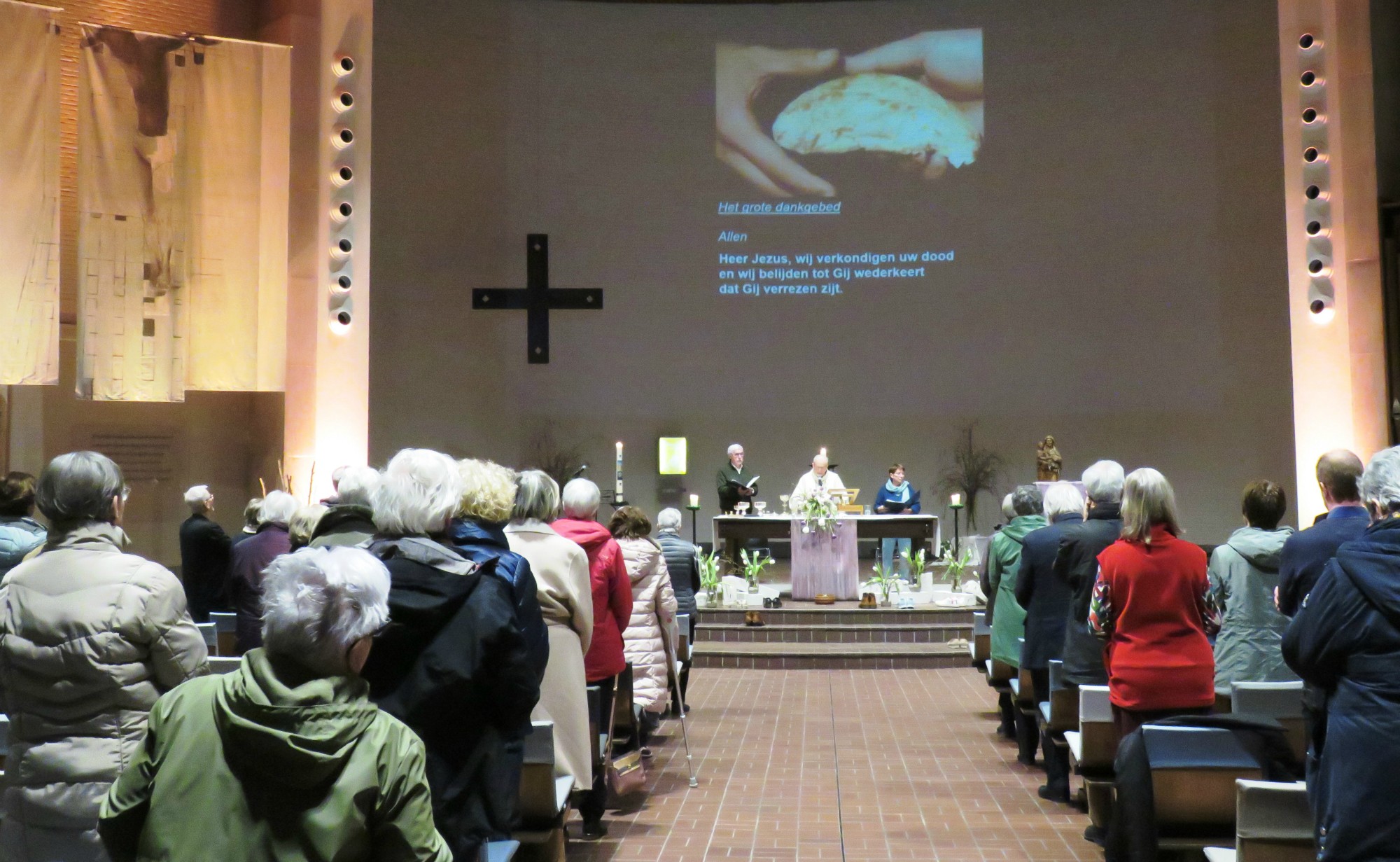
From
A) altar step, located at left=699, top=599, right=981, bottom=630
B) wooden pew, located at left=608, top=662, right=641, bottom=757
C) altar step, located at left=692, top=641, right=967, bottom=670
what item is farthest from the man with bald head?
altar step, located at left=699, top=599, right=981, bottom=630

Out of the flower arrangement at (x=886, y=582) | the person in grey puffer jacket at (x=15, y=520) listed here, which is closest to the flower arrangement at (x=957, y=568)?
the flower arrangement at (x=886, y=582)

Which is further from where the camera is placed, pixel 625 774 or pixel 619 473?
pixel 619 473

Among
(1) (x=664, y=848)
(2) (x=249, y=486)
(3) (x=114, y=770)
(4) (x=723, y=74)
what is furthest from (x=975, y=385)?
(3) (x=114, y=770)

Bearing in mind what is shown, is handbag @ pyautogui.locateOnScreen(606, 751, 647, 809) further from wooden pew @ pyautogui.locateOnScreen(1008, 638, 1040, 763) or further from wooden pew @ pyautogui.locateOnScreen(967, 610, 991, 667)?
wooden pew @ pyautogui.locateOnScreen(967, 610, 991, 667)

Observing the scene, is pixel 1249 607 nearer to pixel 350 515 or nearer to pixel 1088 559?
pixel 1088 559

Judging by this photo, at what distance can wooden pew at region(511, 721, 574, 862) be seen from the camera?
3402mm

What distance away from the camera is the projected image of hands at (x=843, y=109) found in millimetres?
13383

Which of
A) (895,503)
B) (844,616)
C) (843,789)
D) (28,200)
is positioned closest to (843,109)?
(895,503)

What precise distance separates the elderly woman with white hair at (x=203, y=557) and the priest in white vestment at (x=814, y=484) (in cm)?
531

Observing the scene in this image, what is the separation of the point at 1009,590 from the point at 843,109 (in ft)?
29.7

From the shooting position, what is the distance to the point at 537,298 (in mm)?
13281

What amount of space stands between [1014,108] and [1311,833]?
11850 millimetres

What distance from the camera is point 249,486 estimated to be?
12.2m

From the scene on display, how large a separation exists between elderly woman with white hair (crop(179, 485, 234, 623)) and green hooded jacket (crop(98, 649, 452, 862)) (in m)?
4.61
